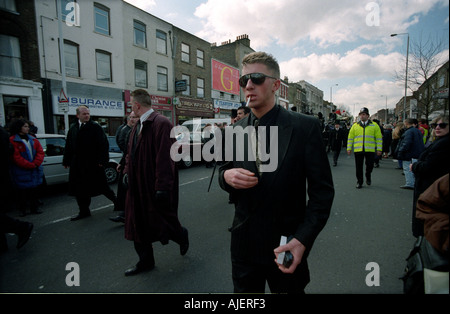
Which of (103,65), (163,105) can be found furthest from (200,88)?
(103,65)

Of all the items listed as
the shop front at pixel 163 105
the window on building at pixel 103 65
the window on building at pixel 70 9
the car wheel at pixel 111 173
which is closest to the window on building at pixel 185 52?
the shop front at pixel 163 105

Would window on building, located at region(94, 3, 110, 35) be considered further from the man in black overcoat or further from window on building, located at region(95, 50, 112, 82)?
the man in black overcoat

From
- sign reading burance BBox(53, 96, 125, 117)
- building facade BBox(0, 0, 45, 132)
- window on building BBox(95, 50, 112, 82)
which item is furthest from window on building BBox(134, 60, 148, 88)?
building facade BBox(0, 0, 45, 132)

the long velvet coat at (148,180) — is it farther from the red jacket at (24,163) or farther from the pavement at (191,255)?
the red jacket at (24,163)

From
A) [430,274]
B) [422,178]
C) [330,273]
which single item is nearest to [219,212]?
[330,273]

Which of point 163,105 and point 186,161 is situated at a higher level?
point 163,105

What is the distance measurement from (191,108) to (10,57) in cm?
1337

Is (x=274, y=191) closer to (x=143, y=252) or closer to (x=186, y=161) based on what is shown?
(x=143, y=252)

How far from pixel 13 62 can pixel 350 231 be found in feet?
53.8

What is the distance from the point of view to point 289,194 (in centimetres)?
133

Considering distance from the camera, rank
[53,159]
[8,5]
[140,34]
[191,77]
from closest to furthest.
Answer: [53,159], [8,5], [140,34], [191,77]

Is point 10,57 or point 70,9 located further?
point 70,9

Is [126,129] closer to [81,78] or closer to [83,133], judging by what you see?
[83,133]

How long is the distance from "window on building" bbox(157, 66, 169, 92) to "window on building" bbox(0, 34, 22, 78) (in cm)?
936
